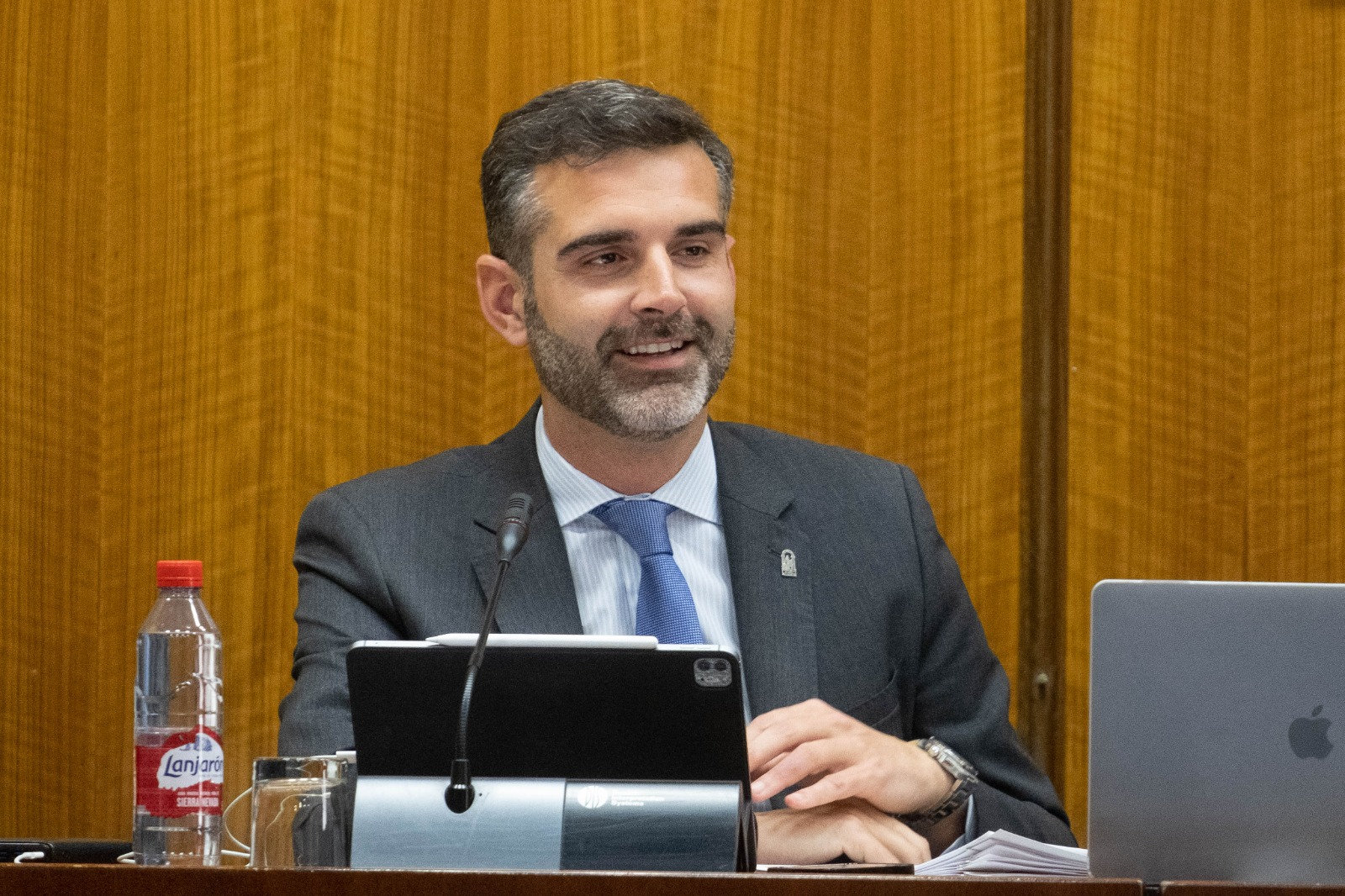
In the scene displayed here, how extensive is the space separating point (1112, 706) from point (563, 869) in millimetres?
440

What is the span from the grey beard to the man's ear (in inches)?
5.1

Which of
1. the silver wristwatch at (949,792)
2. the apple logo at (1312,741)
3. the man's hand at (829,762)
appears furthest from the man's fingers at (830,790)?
the apple logo at (1312,741)

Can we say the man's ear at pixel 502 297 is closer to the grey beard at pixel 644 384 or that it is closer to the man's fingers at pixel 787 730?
the grey beard at pixel 644 384

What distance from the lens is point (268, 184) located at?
96.7 inches

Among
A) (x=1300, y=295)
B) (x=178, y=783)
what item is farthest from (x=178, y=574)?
(x=1300, y=295)

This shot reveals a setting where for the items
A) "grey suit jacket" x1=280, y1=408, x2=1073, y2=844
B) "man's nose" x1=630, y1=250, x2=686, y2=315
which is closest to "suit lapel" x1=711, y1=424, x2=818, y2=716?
"grey suit jacket" x1=280, y1=408, x2=1073, y2=844

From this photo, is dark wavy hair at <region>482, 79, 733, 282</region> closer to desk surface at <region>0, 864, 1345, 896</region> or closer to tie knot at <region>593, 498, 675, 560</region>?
tie knot at <region>593, 498, 675, 560</region>

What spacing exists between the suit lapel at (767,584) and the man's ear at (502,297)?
33 cm

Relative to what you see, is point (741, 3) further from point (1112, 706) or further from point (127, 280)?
point (1112, 706)

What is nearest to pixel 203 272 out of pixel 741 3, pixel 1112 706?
pixel 741 3

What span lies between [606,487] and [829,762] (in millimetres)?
637

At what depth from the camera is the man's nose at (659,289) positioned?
200cm

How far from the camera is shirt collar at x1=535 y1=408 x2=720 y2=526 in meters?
2.07

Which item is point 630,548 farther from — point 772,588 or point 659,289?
point 659,289
